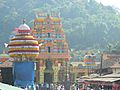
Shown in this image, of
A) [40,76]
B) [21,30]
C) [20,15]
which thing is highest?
[20,15]

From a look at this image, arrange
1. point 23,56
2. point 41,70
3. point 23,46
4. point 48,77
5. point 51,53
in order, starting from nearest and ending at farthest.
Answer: point 23,56, point 23,46, point 41,70, point 51,53, point 48,77

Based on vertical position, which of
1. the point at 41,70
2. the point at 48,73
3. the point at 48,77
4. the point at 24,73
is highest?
the point at 24,73

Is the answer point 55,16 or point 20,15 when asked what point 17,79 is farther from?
point 20,15

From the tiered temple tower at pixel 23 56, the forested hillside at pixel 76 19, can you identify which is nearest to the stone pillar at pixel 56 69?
the tiered temple tower at pixel 23 56

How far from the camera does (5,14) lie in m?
170

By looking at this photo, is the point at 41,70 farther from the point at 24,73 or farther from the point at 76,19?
the point at 76,19

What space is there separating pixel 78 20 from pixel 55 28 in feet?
327

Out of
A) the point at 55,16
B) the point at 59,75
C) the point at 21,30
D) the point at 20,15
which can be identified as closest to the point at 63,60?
the point at 59,75

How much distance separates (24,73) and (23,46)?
265cm

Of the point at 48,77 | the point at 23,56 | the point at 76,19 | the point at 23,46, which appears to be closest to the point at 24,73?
the point at 23,56

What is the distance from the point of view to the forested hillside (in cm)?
13112

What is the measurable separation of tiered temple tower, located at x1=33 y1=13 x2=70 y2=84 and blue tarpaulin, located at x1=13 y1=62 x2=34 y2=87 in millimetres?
16767

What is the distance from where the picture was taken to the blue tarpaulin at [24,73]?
127 feet

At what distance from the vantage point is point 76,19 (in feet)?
522
